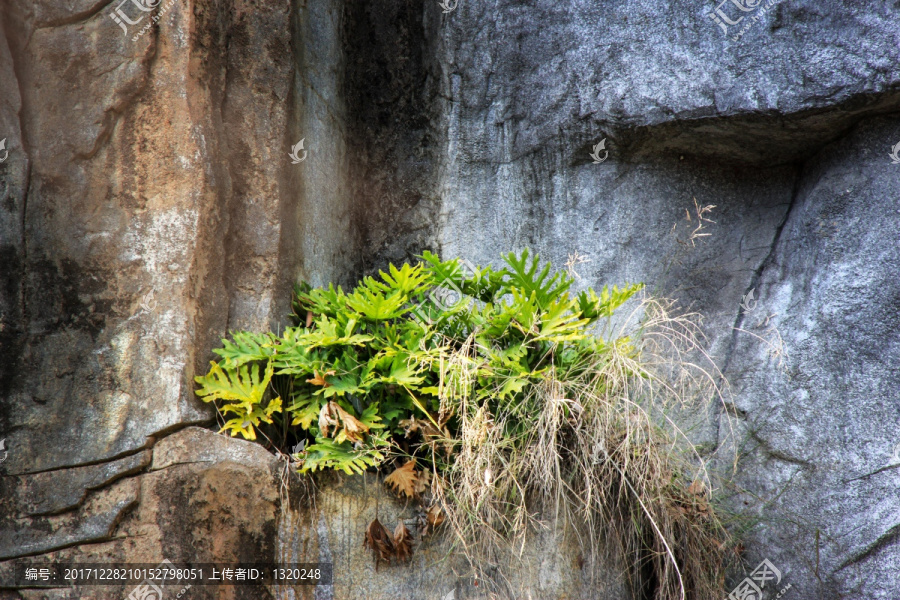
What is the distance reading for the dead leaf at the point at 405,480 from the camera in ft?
9.08

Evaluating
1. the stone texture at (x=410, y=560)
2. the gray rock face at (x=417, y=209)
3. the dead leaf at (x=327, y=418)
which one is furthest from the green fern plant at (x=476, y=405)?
the gray rock face at (x=417, y=209)

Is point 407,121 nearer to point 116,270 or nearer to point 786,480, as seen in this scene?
point 116,270

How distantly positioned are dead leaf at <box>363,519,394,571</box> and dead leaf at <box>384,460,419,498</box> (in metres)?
0.17

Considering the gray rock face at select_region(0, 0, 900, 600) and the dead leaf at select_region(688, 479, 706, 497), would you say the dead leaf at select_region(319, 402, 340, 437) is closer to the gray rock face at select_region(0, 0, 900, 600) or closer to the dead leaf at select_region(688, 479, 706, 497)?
the gray rock face at select_region(0, 0, 900, 600)

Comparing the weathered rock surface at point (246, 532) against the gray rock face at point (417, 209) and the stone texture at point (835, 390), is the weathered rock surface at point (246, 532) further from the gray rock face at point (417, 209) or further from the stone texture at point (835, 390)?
the stone texture at point (835, 390)

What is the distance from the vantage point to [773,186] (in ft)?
12.4

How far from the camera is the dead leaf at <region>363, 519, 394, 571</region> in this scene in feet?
8.97

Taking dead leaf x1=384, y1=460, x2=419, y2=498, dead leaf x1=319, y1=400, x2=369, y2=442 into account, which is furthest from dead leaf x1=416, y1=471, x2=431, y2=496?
dead leaf x1=319, y1=400, x2=369, y2=442

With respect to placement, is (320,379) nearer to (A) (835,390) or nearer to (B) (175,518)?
(B) (175,518)

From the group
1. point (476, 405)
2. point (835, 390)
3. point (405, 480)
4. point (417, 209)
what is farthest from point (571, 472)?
point (417, 209)

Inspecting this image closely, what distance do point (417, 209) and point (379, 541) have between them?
85.3 inches

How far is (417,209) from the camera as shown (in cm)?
418

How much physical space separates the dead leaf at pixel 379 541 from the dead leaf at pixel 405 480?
17 centimetres

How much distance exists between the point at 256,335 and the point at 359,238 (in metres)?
1.31
